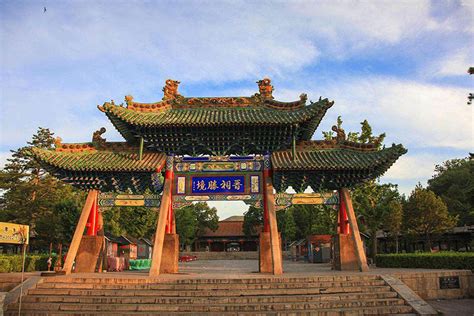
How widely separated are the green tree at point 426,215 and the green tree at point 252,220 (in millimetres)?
39806

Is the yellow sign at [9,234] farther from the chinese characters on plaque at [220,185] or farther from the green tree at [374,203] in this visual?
the green tree at [374,203]

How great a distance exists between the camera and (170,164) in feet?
59.6

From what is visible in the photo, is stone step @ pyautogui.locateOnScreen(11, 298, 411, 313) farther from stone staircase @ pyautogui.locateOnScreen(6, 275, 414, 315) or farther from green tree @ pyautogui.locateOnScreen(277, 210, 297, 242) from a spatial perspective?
green tree @ pyautogui.locateOnScreen(277, 210, 297, 242)

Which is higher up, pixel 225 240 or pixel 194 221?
pixel 194 221

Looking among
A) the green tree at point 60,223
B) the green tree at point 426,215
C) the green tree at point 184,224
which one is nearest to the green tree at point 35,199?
the green tree at point 60,223

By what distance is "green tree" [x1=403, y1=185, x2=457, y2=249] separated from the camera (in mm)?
35125

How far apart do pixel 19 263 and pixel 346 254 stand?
58.5 ft

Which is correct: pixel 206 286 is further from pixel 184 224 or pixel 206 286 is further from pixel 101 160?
pixel 184 224

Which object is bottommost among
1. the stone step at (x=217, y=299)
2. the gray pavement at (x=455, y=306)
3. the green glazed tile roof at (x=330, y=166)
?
the gray pavement at (x=455, y=306)

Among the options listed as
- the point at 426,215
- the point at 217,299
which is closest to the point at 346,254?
the point at 217,299

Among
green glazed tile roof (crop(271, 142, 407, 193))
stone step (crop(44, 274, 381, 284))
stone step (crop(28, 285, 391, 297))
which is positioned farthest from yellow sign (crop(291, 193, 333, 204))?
stone step (crop(28, 285, 391, 297))

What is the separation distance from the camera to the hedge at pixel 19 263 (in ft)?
66.1

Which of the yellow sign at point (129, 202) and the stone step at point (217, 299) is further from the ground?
the yellow sign at point (129, 202)

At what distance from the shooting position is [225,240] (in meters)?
79.1
